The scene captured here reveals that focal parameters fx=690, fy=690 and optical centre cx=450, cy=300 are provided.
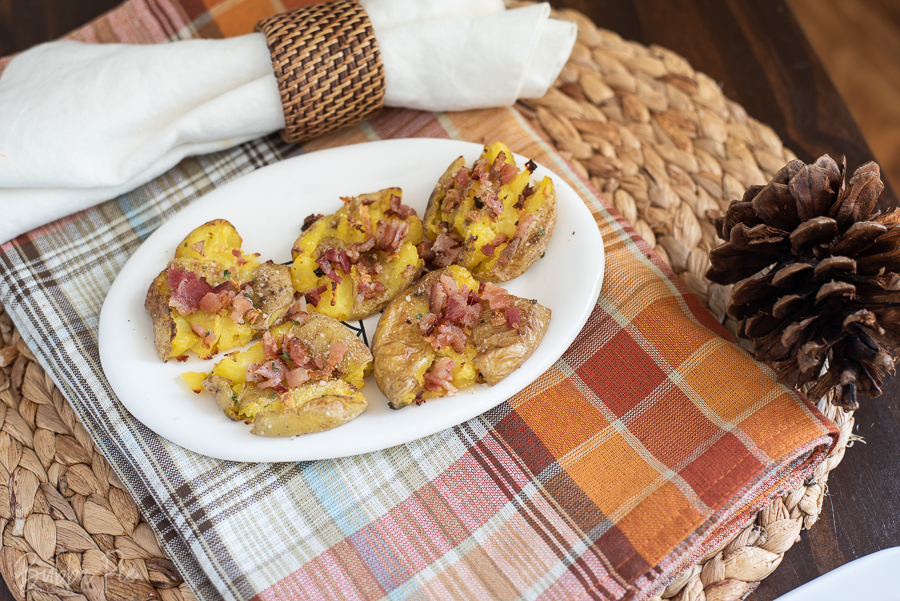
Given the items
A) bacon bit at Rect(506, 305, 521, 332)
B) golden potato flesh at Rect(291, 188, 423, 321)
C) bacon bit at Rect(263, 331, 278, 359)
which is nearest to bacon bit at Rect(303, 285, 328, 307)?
golden potato flesh at Rect(291, 188, 423, 321)

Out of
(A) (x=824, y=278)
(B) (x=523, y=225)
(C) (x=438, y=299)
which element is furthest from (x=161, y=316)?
(A) (x=824, y=278)

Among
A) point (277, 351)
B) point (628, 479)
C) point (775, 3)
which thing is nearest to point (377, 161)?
point (277, 351)

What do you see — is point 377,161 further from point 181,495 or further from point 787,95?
point 787,95

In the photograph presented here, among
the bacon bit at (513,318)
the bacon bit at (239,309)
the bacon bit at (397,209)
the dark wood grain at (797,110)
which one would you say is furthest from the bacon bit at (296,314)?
the dark wood grain at (797,110)

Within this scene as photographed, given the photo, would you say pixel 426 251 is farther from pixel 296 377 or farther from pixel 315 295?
pixel 296 377

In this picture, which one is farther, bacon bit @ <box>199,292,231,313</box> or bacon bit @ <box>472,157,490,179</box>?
bacon bit @ <box>472,157,490,179</box>

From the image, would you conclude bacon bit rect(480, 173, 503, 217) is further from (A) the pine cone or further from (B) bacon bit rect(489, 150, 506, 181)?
(A) the pine cone

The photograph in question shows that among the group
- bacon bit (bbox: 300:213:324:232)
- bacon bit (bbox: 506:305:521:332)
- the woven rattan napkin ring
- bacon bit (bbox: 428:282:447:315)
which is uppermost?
the woven rattan napkin ring
